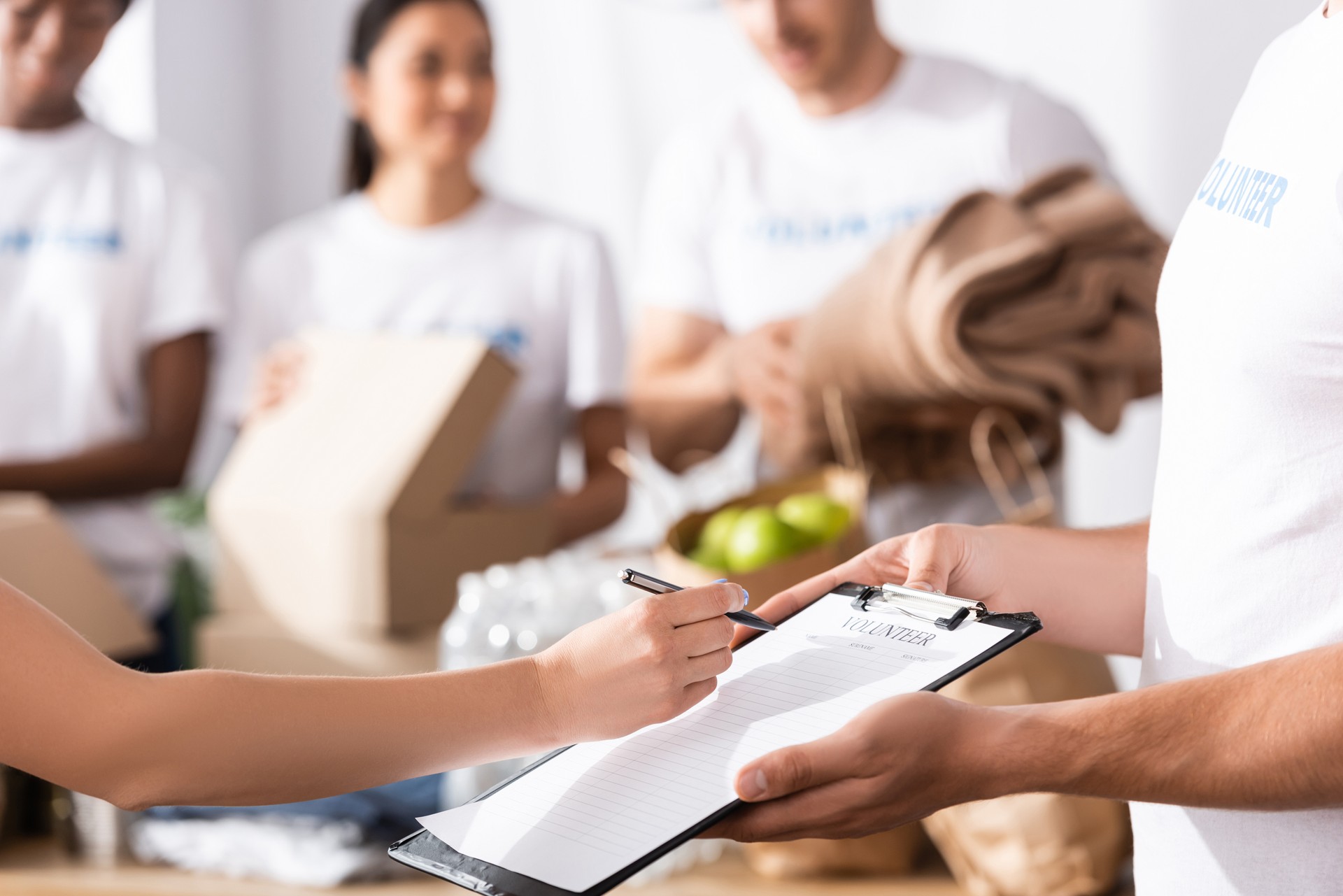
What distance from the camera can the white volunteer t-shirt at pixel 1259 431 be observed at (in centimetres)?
77

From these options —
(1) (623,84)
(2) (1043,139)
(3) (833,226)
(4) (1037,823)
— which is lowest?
(4) (1037,823)

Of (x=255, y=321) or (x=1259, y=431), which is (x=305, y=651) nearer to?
(x=255, y=321)

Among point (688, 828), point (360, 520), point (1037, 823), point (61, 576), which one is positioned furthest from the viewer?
point (61, 576)

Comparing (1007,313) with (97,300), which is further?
(97,300)

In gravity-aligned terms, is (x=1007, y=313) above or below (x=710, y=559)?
above

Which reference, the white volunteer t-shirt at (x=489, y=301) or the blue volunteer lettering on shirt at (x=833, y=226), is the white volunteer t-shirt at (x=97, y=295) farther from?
the blue volunteer lettering on shirt at (x=833, y=226)

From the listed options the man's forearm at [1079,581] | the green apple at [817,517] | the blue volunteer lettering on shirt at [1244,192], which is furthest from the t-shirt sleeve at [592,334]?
the blue volunteer lettering on shirt at [1244,192]

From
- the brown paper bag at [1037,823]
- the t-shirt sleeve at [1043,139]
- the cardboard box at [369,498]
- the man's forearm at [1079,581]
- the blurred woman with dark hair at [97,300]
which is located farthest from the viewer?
the blurred woman with dark hair at [97,300]

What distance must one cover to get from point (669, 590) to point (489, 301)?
53.9 inches

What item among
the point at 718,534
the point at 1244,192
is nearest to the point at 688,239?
the point at 718,534

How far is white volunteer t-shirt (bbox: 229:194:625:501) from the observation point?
7.18 ft

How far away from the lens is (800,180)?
6.78 feet

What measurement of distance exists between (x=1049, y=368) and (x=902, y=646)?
0.76 meters

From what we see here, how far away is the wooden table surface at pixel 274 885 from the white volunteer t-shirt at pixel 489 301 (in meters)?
0.73
